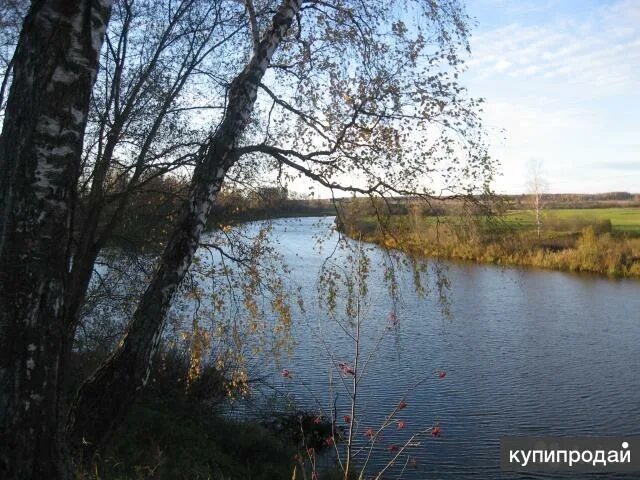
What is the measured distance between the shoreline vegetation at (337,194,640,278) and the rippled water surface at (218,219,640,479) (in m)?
0.55

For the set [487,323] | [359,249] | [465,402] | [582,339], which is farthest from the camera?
[487,323]

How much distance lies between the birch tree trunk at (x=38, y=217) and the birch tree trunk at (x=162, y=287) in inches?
68.2

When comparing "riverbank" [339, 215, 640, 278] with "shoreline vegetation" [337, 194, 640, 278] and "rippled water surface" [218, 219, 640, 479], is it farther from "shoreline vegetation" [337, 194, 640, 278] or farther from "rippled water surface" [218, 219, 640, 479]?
"rippled water surface" [218, 219, 640, 479]

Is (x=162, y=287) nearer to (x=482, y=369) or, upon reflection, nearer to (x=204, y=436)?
(x=204, y=436)

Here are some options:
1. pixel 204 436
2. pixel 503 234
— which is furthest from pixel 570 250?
pixel 204 436

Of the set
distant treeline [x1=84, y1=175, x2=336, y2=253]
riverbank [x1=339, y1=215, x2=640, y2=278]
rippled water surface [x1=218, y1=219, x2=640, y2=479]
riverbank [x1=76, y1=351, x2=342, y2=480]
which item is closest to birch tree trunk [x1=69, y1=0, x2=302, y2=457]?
riverbank [x1=76, y1=351, x2=342, y2=480]

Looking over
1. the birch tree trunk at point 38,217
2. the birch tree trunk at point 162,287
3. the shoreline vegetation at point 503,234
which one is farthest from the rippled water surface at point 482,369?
the birch tree trunk at point 38,217

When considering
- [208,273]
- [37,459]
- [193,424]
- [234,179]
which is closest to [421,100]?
[234,179]

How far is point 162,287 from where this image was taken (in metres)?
4.74

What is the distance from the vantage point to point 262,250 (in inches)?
317

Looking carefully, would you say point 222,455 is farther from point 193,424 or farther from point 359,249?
point 359,249

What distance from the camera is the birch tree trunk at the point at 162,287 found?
4.56 m

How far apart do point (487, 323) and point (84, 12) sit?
13.9 meters

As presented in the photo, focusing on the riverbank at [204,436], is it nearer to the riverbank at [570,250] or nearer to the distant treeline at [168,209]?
the distant treeline at [168,209]
